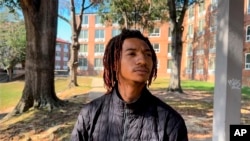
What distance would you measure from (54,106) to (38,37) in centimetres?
123

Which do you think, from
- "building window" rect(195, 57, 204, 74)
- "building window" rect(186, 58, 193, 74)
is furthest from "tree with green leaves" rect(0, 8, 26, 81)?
"building window" rect(186, 58, 193, 74)

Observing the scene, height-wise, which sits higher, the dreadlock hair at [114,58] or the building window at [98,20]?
the building window at [98,20]

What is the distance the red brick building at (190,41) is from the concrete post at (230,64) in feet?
36.2

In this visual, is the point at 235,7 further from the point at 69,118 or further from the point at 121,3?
A: the point at 121,3

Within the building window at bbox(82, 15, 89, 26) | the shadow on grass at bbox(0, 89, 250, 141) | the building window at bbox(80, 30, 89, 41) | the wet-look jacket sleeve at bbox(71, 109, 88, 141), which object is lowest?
the shadow on grass at bbox(0, 89, 250, 141)

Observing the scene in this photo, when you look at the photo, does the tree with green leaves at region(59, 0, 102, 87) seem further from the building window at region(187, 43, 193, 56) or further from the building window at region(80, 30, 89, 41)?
the building window at region(187, 43, 193, 56)

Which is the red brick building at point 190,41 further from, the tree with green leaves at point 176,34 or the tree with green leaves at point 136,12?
the tree with green leaves at point 176,34

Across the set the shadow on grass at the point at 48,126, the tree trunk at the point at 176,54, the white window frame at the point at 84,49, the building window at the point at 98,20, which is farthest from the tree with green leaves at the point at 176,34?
the white window frame at the point at 84,49

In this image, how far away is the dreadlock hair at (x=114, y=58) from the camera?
957 millimetres

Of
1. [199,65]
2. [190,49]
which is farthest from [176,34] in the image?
[190,49]

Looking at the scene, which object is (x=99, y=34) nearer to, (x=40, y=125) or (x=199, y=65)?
(x=199, y=65)

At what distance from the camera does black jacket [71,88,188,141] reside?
86 centimetres

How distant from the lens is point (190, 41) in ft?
69.6

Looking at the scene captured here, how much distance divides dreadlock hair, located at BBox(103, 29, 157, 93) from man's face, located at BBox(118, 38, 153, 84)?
0.01 meters
